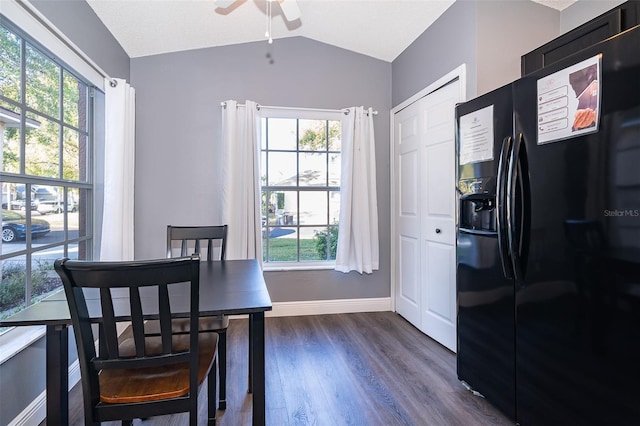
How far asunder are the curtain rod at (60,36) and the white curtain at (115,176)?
0.24 feet

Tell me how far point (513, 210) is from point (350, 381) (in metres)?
1.46

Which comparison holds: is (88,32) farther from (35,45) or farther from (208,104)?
(208,104)

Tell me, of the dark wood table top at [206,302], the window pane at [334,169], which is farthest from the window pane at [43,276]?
the window pane at [334,169]

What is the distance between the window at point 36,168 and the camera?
67.5 inches

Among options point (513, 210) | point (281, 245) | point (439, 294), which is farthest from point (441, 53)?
point (281, 245)

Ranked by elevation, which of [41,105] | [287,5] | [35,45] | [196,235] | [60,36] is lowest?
[196,235]

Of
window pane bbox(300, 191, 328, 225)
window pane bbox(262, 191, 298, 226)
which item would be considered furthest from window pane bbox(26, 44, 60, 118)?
window pane bbox(300, 191, 328, 225)

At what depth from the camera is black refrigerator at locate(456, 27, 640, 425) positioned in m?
1.20

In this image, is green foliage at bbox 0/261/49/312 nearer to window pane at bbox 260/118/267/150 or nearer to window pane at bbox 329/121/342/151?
window pane at bbox 260/118/267/150

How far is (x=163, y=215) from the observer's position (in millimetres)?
3275

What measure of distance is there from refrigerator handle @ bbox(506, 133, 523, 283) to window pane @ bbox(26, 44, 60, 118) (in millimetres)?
2532

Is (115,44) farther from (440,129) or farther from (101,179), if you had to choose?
(440,129)

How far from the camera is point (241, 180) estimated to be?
3227 millimetres

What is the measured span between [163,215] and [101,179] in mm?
651
